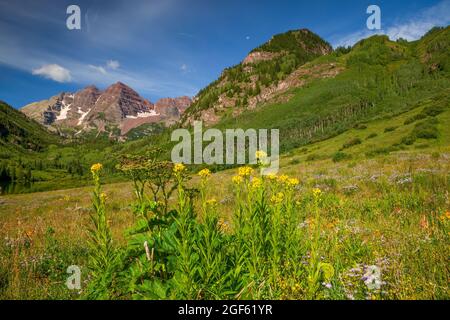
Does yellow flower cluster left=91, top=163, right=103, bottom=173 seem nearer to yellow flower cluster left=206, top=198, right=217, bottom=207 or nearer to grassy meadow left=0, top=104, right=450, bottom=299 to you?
grassy meadow left=0, top=104, right=450, bottom=299

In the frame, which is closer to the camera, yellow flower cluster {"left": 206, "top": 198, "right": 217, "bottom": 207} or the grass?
the grass

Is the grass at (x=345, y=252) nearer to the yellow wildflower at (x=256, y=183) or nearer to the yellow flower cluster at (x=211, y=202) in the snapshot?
the yellow flower cluster at (x=211, y=202)

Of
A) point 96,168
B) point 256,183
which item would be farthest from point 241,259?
point 96,168

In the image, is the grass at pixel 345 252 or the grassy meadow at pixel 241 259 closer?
the grassy meadow at pixel 241 259

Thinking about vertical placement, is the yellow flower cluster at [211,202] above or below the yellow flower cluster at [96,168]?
below

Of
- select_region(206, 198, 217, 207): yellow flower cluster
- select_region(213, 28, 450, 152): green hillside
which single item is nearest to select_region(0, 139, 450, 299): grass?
select_region(206, 198, 217, 207): yellow flower cluster

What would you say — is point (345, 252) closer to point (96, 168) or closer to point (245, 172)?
point (245, 172)

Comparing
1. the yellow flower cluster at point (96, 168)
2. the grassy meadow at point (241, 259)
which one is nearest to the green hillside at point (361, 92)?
the grassy meadow at point (241, 259)

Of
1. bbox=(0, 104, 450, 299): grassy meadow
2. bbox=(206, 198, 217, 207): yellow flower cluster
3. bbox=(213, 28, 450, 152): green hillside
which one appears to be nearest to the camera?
bbox=(0, 104, 450, 299): grassy meadow

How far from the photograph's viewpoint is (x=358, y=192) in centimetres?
1210

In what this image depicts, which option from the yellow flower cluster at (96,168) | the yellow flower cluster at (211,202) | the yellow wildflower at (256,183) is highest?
the yellow flower cluster at (96,168)

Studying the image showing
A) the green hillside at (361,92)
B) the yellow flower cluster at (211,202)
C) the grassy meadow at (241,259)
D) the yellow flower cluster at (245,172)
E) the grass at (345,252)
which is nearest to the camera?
the grassy meadow at (241,259)

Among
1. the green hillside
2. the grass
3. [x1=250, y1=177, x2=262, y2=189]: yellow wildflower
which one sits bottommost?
the grass
